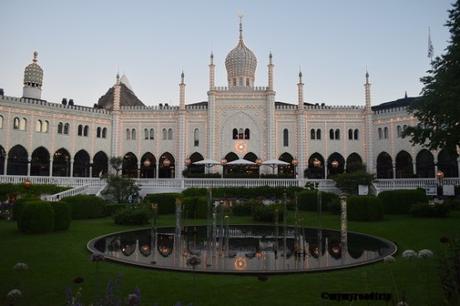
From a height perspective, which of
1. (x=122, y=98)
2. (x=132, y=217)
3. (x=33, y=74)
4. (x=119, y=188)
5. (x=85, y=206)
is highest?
(x=122, y=98)

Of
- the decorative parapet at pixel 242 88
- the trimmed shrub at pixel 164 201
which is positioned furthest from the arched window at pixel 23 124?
the trimmed shrub at pixel 164 201

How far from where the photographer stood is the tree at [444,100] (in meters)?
16.2

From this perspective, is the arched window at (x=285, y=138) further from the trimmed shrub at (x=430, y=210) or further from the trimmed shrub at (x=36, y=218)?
the trimmed shrub at (x=36, y=218)

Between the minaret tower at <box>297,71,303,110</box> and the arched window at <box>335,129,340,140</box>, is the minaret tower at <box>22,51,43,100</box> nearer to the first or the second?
the minaret tower at <box>297,71,303,110</box>

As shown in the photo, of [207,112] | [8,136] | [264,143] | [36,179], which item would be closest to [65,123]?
[8,136]

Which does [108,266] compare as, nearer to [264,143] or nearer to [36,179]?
[36,179]

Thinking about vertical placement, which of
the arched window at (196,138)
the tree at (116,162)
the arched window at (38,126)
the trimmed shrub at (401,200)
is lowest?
the trimmed shrub at (401,200)

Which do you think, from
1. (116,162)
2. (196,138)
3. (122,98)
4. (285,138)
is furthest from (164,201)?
(122,98)

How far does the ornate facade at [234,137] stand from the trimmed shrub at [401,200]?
21534mm

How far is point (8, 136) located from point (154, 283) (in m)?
39.7

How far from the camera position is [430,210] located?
21.1 metres

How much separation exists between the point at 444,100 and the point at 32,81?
160 feet

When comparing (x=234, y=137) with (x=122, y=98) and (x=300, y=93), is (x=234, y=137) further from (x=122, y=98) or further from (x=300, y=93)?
(x=122, y=98)

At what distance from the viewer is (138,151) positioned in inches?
1930
